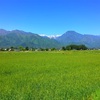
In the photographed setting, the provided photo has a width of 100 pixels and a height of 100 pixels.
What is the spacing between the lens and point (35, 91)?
16.0 m

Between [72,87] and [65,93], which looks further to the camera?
[72,87]

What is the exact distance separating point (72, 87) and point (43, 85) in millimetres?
2183

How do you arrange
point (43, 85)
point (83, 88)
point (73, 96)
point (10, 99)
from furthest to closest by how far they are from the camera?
point (43, 85), point (83, 88), point (73, 96), point (10, 99)

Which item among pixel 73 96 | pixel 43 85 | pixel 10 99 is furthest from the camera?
pixel 43 85

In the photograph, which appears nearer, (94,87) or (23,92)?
(23,92)

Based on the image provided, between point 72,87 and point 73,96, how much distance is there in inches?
107

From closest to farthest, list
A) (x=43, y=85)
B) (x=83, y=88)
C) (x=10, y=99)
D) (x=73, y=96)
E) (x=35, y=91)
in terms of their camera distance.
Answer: (x=10, y=99) < (x=73, y=96) < (x=35, y=91) < (x=83, y=88) < (x=43, y=85)

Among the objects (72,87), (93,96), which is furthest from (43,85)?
(93,96)

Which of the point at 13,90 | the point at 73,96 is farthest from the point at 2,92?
the point at 73,96

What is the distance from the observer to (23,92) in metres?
15.5

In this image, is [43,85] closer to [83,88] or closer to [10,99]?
[83,88]

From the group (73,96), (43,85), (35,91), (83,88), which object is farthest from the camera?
(43,85)

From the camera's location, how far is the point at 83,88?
17.2 metres

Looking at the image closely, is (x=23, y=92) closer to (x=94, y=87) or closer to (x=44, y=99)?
(x=44, y=99)
